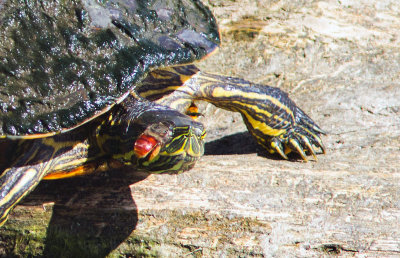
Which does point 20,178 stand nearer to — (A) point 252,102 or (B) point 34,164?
(B) point 34,164

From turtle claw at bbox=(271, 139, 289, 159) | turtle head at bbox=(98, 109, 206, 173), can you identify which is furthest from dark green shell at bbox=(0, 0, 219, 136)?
turtle claw at bbox=(271, 139, 289, 159)

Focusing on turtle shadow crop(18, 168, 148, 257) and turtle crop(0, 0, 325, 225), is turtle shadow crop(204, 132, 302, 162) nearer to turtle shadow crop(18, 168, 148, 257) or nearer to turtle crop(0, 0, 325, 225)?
turtle crop(0, 0, 325, 225)

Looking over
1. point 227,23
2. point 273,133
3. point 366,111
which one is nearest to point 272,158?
point 273,133

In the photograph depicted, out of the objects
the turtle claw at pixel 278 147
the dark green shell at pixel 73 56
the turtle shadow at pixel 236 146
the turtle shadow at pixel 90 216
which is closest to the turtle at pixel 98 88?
the dark green shell at pixel 73 56

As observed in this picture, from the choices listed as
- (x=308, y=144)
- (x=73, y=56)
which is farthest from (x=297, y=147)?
(x=73, y=56)

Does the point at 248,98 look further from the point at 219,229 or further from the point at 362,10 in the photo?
the point at 362,10
